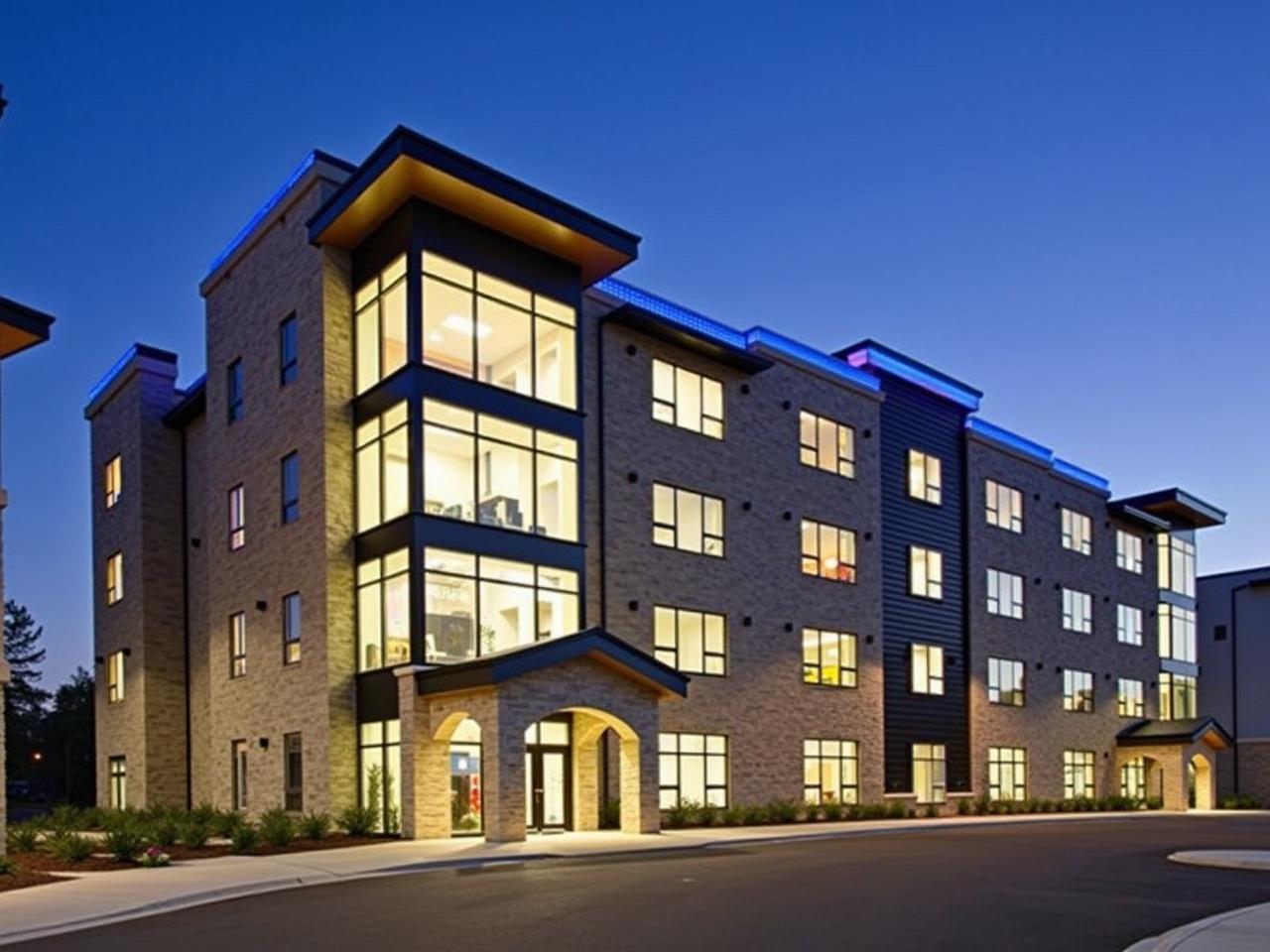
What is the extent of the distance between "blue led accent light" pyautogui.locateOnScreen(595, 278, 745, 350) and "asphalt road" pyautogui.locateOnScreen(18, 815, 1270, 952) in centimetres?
1549

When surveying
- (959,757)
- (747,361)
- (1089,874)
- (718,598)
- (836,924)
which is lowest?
(959,757)

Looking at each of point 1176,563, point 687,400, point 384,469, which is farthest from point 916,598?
point 1176,563

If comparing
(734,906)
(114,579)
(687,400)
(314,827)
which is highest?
(687,400)

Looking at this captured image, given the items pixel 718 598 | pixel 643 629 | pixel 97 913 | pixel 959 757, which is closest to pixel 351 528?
pixel 643 629

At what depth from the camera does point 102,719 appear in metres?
36.7

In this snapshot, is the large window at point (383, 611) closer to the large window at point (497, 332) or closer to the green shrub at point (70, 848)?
the large window at point (497, 332)

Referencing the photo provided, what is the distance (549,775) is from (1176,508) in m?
39.7

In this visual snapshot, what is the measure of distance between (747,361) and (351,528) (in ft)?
41.5

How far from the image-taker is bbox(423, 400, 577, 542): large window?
25.1 m

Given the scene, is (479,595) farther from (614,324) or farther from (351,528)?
(614,324)

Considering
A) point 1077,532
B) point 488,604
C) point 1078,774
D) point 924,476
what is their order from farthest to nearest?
point 1077,532 < point 1078,774 < point 924,476 < point 488,604

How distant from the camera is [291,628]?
89.5 ft

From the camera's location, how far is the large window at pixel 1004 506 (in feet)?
145

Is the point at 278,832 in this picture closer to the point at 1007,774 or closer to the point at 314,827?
the point at 314,827
